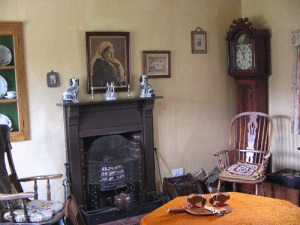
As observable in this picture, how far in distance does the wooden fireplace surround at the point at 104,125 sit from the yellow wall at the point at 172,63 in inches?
5.3

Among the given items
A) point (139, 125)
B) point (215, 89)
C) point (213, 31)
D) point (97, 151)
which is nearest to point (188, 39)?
point (213, 31)

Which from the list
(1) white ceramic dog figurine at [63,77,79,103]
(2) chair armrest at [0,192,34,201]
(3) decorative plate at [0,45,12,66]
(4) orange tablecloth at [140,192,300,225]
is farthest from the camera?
(1) white ceramic dog figurine at [63,77,79,103]

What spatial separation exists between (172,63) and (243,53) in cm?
83

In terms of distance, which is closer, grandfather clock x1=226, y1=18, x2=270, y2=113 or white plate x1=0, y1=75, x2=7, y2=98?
white plate x1=0, y1=75, x2=7, y2=98

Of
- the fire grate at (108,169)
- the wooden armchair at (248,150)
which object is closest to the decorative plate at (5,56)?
the fire grate at (108,169)

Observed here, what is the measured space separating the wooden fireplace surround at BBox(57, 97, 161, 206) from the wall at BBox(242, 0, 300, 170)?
1.45 m

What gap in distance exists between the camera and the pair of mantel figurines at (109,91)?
3924 mm

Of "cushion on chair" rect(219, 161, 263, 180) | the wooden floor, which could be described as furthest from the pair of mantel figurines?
the wooden floor

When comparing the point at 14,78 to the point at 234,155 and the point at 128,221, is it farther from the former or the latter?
the point at 234,155

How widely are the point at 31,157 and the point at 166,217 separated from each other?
1.77 meters

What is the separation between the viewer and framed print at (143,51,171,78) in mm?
4488

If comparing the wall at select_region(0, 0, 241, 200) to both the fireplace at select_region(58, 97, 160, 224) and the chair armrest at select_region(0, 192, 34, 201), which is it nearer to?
the fireplace at select_region(58, 97, 160, 224)

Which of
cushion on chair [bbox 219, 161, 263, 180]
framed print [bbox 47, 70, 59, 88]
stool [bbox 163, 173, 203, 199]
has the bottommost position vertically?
stool [bbox 163, 173, 203, 199]

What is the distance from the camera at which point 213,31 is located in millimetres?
4895
